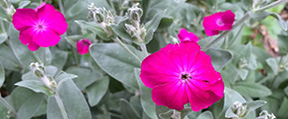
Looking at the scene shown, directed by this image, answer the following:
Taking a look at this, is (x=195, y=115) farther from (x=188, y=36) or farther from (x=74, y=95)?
(x=74, y=95)

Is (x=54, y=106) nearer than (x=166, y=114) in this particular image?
No

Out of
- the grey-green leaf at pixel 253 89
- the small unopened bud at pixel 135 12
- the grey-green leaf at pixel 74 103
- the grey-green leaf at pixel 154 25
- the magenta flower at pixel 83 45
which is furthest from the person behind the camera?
the grey-green leaf at pixel 253 89

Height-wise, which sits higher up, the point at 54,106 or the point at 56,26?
the point at 56,26

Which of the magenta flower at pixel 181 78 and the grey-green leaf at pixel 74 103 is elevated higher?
the magenta flower at pixel 181 78

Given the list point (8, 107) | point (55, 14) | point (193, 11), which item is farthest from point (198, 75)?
point (193, 11)

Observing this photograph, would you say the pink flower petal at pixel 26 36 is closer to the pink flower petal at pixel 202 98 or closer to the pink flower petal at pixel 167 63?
the pink flower petal at pixel 167 63

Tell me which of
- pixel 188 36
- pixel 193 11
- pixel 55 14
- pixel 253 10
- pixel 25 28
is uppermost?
pixel 193 11

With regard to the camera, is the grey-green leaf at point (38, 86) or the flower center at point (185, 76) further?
the grey-green leaf at point (38, 86)

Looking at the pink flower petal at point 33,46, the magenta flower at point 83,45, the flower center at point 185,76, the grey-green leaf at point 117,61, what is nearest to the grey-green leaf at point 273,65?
the grey-green leaf at point 117,61
